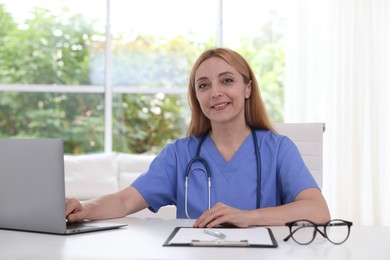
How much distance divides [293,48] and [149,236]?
3.47 m

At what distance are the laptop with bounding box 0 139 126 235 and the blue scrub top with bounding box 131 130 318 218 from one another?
49cm

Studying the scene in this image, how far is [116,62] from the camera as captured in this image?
4.90 meters

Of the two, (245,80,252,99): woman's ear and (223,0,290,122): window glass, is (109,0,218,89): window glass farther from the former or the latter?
(245,80,252,99): woman's ear

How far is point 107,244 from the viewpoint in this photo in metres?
1.49

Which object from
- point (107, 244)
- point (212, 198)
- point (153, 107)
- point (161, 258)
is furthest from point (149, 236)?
point (153, 107)

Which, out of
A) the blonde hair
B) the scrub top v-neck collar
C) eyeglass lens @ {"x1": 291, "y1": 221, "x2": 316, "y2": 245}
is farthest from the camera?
the blonde hair

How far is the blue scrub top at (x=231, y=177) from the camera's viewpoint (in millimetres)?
2145

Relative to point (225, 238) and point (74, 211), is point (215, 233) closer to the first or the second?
point (225, 238)

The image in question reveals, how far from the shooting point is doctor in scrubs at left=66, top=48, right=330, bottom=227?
2.15m

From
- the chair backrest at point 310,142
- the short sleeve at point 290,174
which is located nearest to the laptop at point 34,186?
the short sleeve at point 290,174

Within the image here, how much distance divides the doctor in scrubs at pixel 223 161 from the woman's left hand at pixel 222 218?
1.06 ft

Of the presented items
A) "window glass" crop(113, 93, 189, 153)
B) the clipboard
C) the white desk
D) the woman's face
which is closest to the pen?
the clipboard

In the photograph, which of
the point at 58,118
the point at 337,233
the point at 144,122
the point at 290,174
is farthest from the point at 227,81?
the point at 58,118

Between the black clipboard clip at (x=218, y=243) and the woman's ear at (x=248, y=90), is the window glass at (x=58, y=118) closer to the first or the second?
the woman's ear at (x=248, y=90)
